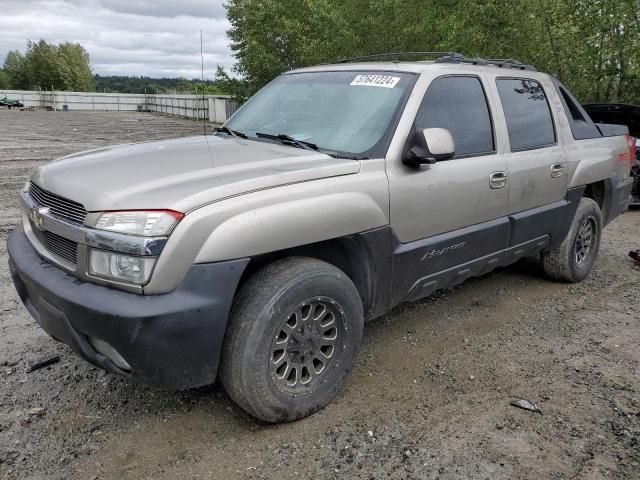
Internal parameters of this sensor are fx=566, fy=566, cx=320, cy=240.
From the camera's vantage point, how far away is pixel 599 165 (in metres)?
5.07

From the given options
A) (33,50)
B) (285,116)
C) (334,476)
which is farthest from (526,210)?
(33,50)

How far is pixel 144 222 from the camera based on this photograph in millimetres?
2414

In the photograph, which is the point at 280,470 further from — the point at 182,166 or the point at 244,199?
the point at 182,166

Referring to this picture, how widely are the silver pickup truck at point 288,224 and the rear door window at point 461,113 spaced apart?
0.01 meters

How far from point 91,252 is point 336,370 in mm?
1396

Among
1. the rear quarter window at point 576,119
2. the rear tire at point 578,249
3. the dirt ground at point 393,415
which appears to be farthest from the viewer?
the rear tire at point 578,249

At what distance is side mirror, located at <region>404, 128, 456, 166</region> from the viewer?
10.3ft

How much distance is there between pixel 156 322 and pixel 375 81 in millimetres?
2107

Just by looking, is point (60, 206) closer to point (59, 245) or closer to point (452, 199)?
point (59, 245)

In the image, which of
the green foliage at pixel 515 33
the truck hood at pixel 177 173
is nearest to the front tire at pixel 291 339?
the truck hood at pixel 177 173

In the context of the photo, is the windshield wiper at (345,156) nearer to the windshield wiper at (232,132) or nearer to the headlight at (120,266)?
the windshield wiper at (232,132)

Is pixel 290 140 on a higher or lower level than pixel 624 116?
lower

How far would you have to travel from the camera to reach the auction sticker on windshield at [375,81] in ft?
11.6

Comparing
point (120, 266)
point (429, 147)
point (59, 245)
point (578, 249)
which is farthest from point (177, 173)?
point (578, 249)
